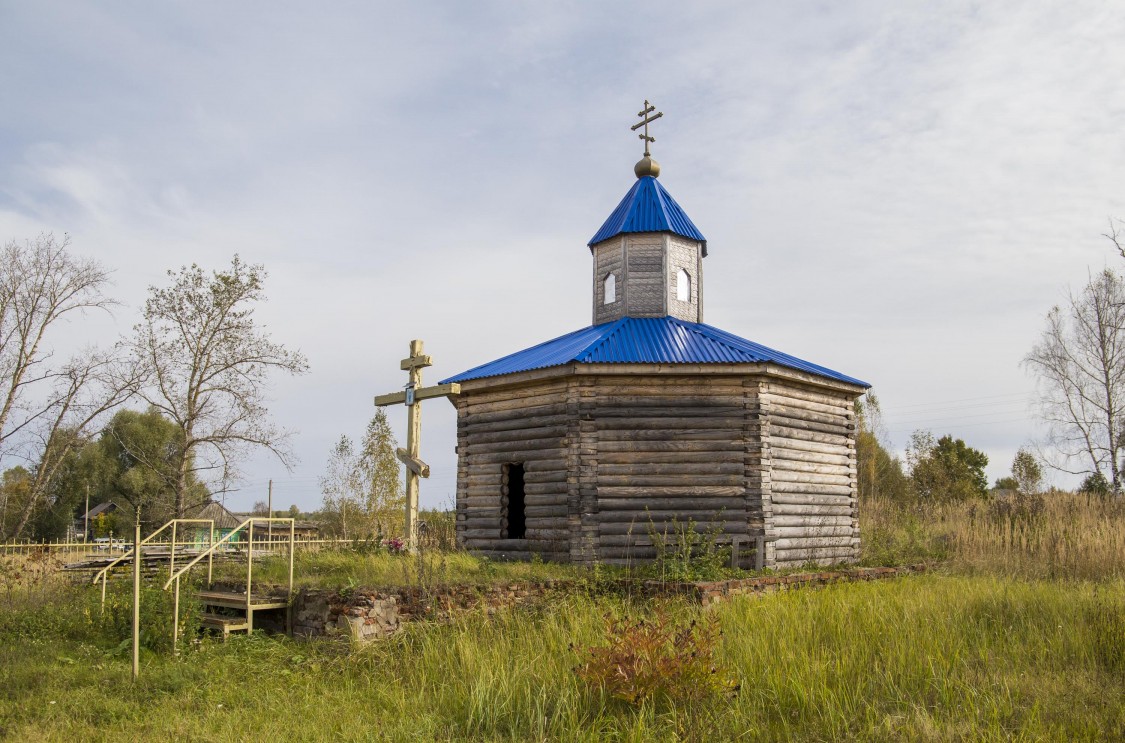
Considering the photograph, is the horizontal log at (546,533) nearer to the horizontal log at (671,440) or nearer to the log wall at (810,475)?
the horizontal log at (671,440)

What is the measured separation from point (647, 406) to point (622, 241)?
5.18 meters

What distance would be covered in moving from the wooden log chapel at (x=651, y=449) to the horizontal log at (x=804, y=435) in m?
0.03

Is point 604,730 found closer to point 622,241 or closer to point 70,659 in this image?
point 70,659

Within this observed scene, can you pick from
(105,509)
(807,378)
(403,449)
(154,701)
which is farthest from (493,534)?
(105,509)

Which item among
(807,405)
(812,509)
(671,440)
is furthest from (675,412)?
(812,509)

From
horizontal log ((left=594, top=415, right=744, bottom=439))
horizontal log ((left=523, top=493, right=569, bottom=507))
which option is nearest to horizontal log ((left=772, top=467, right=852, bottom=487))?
horizontal log ((left=594, top=415, right=744, bottom=439))

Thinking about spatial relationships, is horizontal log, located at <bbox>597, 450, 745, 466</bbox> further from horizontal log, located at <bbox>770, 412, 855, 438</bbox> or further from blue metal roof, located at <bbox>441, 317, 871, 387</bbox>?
blue metal roof, located at <bbox>441, 317, 871, 387</bbox>

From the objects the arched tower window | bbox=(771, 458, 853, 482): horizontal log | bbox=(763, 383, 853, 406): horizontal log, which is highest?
the arched tower window

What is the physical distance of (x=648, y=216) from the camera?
1870cm

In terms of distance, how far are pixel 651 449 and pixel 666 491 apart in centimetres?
78

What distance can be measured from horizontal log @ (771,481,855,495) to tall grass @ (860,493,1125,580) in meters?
1.47

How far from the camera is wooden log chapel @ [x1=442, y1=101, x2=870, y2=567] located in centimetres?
1450

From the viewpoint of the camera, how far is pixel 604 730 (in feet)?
21.9

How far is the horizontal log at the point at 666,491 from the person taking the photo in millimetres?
14492
